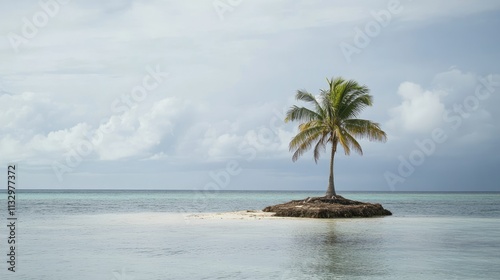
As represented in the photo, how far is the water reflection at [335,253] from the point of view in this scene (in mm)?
16500

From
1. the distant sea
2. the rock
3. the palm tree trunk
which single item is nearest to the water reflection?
the distant sea

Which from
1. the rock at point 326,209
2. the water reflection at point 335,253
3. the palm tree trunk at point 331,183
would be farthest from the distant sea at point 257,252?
the palm tree trunk at point 331,183

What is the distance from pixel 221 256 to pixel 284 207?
68.2 feet

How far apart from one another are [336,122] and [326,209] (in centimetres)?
702

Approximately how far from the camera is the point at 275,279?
1569cm

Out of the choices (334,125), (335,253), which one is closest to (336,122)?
(334,125)

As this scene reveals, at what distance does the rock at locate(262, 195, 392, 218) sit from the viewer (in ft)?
126

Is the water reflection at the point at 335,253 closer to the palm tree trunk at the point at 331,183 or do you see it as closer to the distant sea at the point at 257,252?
the distant sea at the point at 257,252

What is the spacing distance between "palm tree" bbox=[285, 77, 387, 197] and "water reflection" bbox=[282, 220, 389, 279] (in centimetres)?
1214

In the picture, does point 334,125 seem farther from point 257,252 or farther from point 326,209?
point 257,252

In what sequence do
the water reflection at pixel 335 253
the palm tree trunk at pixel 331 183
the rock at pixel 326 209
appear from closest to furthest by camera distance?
the water reflection at pixel 335 253, the rock at pixel 326 209, the palm tree trunk at pixel 331 183

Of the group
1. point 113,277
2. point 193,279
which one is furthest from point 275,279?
point 113,277

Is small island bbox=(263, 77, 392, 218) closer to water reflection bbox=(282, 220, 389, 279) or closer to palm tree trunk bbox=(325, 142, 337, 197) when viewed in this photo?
palm tree trunk bbox=(325, 142, 337, 197)

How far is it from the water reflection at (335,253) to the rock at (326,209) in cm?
729
